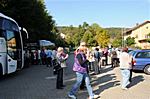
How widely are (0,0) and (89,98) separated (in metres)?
25.3

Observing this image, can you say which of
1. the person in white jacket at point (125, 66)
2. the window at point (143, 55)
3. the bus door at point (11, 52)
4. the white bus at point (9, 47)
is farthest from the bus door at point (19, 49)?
the person in white jacket at point (125, 66)

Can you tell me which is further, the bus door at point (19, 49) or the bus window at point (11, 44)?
the bus door at point (19, 49)

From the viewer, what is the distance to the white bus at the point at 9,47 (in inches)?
617

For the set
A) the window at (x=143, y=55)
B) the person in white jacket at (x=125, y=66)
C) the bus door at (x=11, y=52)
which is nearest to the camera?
the person in white jacket at (x=125, y=66)

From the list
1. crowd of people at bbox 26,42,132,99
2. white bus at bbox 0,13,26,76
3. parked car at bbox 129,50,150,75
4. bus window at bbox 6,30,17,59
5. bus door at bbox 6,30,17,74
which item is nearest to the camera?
crowd of people at bbox 26,42,132,99

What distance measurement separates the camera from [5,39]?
16.1 m

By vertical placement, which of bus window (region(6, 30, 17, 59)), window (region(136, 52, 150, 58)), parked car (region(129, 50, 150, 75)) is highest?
bus window (region(6, 30, 17, 59))

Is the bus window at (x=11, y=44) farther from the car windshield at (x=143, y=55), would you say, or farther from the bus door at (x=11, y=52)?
the car windshield at (x=143, y=55)

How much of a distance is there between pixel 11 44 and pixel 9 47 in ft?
1.58

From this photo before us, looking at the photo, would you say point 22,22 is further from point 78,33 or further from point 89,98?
point 78,33

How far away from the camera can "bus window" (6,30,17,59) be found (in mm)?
16706

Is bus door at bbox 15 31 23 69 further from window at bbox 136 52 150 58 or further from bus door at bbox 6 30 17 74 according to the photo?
window at bbox 136 52 150 58

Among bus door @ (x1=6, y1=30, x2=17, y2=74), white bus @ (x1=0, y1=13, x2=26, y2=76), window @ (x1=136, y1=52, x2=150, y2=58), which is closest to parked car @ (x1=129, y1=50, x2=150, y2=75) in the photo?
window @ (x1=136, y1=52, x2=150, y2=58)

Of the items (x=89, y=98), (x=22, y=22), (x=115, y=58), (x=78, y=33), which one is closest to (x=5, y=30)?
(x=89, y=98)
